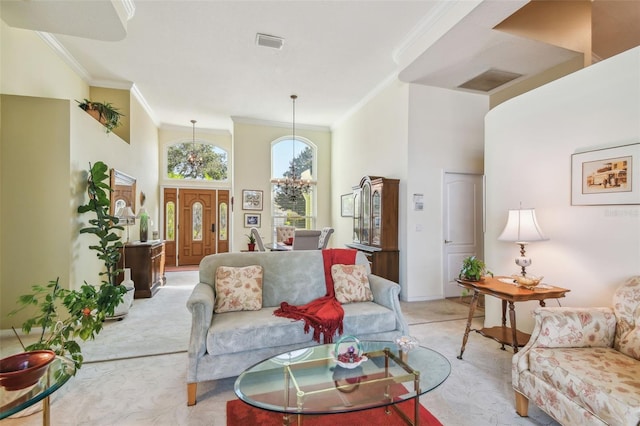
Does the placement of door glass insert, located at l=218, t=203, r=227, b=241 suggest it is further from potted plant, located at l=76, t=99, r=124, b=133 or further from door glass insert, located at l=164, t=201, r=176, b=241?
potted plant, located at l=76, t=99, r=124, b=133

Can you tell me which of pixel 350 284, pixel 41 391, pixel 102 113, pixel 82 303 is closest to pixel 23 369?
pixel 41 391

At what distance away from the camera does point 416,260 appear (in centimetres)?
484

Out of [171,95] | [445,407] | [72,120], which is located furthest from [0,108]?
[445,407]

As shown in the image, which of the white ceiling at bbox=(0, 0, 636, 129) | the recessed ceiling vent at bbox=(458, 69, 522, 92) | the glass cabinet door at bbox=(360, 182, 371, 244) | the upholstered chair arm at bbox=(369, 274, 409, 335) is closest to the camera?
the upholstered chair arm at bbox=(369, 274, 409, 335)

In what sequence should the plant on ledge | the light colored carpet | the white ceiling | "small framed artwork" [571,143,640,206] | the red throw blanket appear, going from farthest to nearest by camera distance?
the white ceiling → the red throw blanket → "small framed artwork" [571,143,640,206] → the light colored carpet → the plant on ledge

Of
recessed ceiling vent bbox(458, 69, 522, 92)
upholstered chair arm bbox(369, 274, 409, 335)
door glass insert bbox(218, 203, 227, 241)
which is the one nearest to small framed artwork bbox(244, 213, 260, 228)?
door glass insert bbox(218, 203, 227, 241)

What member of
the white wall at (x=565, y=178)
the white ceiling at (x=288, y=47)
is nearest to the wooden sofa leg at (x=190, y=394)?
the white wall at (x=565, y=178)

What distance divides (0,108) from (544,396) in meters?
5.30

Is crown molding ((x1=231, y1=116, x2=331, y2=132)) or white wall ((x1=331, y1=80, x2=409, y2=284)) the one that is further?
crown molding ((x1=231, y1=116, x2=331, y2=132))

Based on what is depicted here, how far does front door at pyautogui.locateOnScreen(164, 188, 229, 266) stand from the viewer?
8.01 m

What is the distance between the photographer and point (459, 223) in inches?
199

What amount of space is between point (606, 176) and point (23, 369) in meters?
3.91

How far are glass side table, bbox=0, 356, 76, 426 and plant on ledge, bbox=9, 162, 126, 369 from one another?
0.25 ft

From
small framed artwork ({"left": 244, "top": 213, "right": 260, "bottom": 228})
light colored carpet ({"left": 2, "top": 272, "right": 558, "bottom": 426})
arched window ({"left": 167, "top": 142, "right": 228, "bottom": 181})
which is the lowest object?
light colored carpet ({"left": 2, "top": 272, "right": 558, "bottom": 426})
